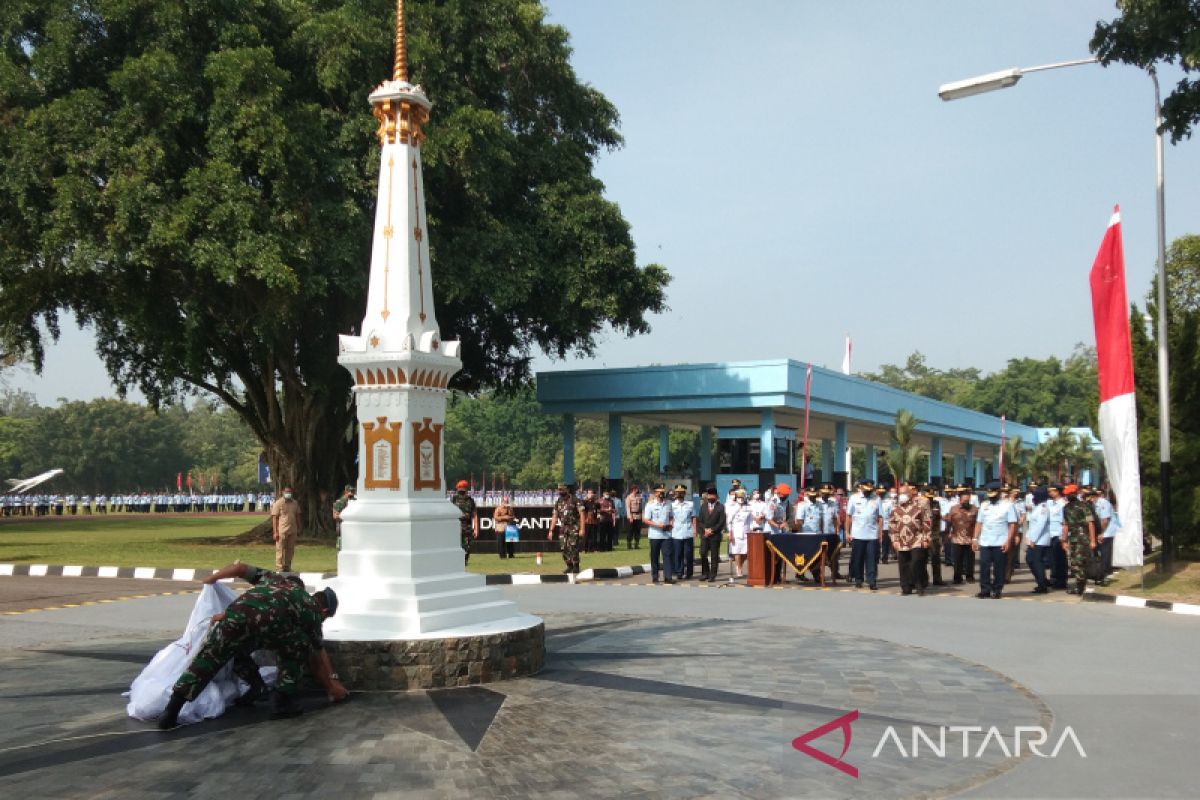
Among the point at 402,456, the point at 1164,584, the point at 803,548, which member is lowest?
the point at 1164,584

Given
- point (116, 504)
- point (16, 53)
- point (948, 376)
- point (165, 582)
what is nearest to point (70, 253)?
point (16, 53)

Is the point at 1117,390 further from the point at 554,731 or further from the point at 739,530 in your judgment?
the point at 554,731

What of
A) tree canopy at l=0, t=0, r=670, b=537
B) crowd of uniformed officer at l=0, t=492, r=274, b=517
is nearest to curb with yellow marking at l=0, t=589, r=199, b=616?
tree canopy at l=0, t=0, r=670, b=537

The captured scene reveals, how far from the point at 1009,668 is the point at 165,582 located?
1469cm

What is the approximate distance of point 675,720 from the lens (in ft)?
23.7

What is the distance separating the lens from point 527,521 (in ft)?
82.1

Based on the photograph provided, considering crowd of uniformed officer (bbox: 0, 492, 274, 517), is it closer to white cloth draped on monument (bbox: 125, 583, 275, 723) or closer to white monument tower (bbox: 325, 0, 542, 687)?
white monument tower (bbox: 325, 0, 542, 687)

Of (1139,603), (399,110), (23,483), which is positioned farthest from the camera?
(23,483)

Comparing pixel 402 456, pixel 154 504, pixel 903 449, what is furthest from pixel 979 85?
pixel 154 504

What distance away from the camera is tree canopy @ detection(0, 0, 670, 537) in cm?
2225

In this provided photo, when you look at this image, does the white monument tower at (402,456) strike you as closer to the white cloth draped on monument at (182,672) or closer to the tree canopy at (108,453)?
the white cloth draped on monument at (182,672)

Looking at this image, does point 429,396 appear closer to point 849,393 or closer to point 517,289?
point 517,289

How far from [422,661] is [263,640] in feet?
4.70

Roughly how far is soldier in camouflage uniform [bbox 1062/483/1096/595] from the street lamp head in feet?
→ 19.8
